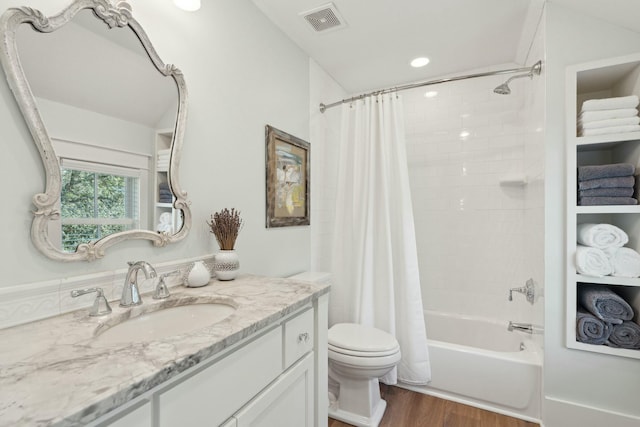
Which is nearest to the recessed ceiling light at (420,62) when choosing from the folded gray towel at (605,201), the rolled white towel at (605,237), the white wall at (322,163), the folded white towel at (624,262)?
the white wall at (322,163)

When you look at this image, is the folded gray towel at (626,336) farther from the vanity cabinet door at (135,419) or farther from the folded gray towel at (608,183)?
the vanity cabinet door at (135,419)

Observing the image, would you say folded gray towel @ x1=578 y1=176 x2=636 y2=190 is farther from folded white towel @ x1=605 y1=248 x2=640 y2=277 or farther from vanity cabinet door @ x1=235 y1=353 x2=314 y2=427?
vanity cabinet door @ x1=235 y1=353 x2=314 y2=427

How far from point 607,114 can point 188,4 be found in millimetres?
2121

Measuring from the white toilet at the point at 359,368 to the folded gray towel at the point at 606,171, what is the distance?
1.38 metres

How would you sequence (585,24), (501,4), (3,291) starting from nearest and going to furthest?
1. (3,291)
2. (585,24)
3. (501,4)

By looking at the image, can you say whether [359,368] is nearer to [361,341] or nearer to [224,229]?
[361,341]

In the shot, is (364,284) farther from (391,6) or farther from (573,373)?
(391,6)

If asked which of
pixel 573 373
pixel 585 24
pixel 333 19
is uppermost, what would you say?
pixel 333 19

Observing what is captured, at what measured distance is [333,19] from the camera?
6.27 feet

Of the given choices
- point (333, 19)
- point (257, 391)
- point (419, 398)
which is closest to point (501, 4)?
point (333, 19)

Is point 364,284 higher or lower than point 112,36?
lower

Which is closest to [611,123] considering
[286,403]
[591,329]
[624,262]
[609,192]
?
[609,192]

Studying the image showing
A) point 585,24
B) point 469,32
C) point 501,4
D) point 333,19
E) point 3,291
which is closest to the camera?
point 3,291

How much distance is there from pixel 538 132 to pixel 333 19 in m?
1.49
